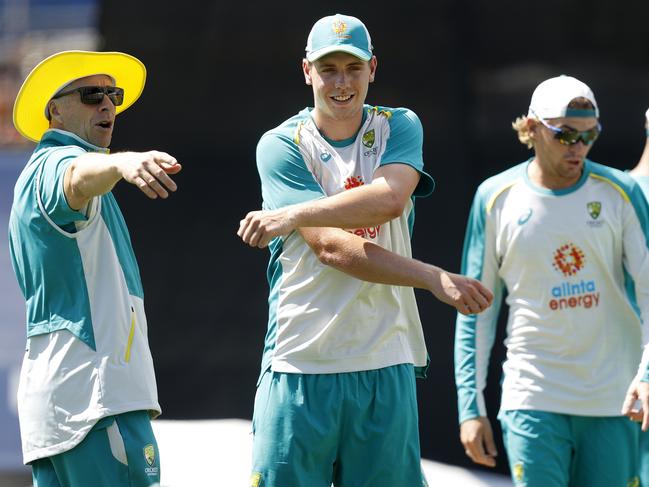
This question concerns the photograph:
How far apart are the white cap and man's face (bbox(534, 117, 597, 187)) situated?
0.9 inches

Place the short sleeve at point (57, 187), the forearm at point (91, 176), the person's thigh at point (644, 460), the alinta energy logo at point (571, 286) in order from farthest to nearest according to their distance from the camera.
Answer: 1. the person's thigh at point (644, 460)
2. the alinta energy logo at point (571, 286)
3. the short sleeve at point (57, 187)
4. the forearm at point (91, 176)

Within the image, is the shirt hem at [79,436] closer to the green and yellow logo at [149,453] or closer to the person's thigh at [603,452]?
the green and yellow logo at [149,453]

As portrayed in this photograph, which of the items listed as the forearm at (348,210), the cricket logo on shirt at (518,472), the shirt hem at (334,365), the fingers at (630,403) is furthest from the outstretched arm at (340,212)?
the cricket logo on shirt at (518,472)

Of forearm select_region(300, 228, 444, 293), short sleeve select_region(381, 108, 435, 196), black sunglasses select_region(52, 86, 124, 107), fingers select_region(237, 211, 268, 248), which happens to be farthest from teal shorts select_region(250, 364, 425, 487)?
black sunglasses select_region(52, 86, 124, 107)

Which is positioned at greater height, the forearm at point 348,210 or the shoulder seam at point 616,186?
the shoulder seam at point 616,186

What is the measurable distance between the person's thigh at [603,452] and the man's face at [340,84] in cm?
149

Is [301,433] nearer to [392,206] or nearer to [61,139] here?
[392,206]

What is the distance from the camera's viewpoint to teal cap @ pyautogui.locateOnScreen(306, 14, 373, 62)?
402 centimetres

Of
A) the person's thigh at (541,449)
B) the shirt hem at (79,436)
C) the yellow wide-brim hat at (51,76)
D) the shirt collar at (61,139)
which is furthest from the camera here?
the person's thigh at (541,449)

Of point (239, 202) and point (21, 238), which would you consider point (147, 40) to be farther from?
point (21, 238)

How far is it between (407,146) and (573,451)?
1.42m

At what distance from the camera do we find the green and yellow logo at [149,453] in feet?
12.6

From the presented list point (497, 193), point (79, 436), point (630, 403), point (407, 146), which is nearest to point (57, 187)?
point (79, 436)

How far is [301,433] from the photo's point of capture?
3.95m
